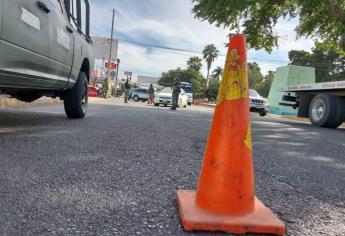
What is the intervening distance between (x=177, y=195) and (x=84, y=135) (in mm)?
2712

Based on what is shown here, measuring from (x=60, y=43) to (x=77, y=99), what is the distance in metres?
1.66

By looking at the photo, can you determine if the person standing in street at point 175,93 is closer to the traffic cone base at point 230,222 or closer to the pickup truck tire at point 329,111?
the pickup truck tire at point 329,111

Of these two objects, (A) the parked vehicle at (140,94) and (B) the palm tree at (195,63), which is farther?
(B) the palm tree at (195,63)

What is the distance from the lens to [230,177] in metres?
2.44

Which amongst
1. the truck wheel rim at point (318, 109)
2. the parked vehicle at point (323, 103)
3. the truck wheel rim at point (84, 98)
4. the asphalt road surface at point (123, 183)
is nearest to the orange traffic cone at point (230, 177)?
the asphalt road surface at point (123, 183)

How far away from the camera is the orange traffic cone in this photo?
2248 millimetres

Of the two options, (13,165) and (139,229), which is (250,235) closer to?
(139,229)

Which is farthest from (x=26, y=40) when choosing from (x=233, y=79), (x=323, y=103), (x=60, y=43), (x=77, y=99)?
(x=323, y=103)

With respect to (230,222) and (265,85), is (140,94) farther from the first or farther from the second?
(265,85)

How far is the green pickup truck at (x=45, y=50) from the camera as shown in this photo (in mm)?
3941

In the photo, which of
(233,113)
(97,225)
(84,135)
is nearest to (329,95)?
(84,135)

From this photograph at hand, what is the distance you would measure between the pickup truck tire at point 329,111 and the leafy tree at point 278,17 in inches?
205

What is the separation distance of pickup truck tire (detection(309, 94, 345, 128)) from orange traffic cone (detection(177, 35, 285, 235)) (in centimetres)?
925

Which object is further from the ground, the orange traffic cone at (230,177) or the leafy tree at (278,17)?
the leafy tree at (278,17)
